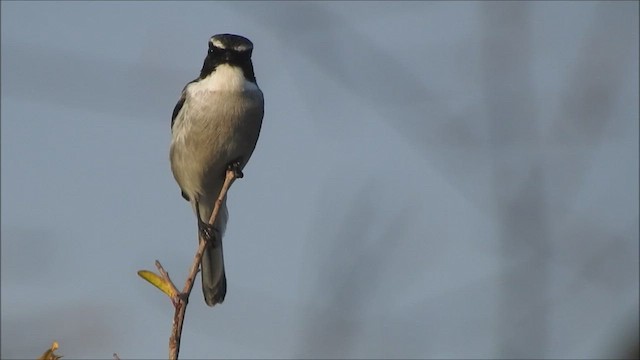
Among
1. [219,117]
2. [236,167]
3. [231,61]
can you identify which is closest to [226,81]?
[231,61]

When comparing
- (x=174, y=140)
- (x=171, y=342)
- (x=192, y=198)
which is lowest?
(x=192, y=198)

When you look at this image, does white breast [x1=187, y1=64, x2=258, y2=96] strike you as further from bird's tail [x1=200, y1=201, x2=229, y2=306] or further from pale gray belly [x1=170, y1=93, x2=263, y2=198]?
bird's tail [x1=200, y1=201, x2=229, y2=306]

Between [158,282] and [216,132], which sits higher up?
[158,282]

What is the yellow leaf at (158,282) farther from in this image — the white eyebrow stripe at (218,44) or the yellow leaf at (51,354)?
the white eyebrow stripe at (218,44)

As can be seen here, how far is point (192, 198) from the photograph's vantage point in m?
7.30

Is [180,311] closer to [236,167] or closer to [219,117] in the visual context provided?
[219,117]

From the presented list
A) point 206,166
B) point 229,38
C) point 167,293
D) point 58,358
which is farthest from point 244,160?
point 58,358

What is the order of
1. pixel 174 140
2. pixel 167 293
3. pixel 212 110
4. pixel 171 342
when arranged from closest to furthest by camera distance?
1. pixel 171 342
2. pixel 167 293
3. pixel 212 110
4. pixel 174 140

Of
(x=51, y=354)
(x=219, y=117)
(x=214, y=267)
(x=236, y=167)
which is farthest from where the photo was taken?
(x=214, y=267)

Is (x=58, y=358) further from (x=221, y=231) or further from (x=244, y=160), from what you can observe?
(x=221, y=231)

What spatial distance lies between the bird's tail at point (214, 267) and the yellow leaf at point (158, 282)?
2767 mm

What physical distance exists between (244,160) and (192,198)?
71 centimetres

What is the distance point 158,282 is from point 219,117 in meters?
2.99

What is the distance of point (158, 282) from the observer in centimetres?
366
